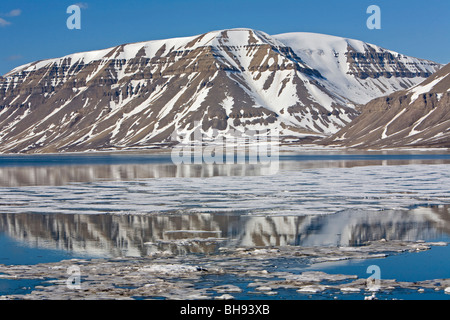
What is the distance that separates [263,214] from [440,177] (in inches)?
1150

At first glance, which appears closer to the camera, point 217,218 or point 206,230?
point 206,230

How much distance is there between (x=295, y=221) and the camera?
33.5 m

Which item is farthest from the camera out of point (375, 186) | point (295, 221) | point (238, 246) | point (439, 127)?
point (439, 127)

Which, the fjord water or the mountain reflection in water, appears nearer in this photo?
the fjord water

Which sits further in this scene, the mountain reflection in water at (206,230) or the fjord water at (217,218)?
the mountain reflection in water at (206,230)

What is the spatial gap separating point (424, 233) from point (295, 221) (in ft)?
22.9

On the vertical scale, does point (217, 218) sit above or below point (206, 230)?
above

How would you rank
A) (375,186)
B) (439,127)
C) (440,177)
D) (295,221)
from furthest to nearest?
(439,127) → (440,177) → (375,186) → (295,221)

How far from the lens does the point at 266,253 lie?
976 inches
